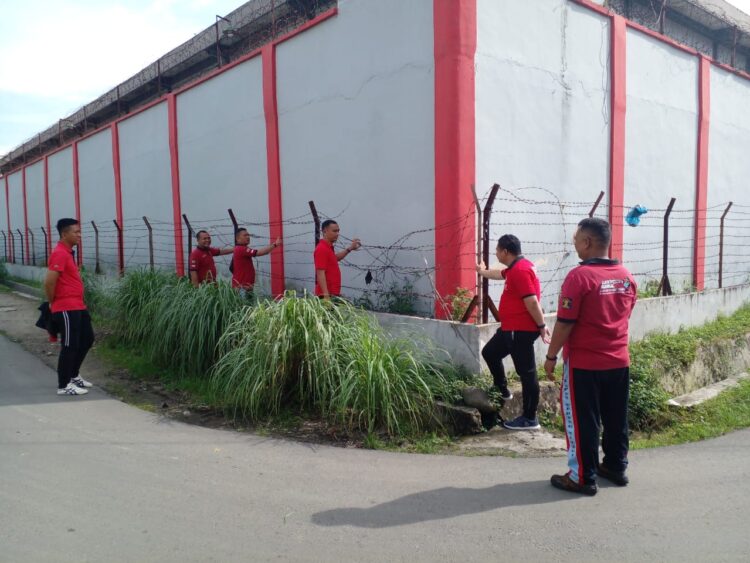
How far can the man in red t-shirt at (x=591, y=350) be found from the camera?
3.54 meters

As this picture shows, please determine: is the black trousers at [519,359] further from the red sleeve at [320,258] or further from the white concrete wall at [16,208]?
the white concrete wall at [16,208]

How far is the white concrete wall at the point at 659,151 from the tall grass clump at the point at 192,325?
18.1ft

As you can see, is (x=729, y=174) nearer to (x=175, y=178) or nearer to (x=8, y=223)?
(x=175, y=178)

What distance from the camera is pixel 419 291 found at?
652 cm

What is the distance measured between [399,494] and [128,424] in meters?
2.65

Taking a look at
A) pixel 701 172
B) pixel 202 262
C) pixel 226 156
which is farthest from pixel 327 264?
pixel 701 172

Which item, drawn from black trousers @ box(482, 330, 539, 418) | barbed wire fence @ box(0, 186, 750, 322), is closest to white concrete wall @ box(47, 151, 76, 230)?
barbed wire fence @ box(0, 186, 750, 322)

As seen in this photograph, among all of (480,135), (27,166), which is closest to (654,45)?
(480,135)

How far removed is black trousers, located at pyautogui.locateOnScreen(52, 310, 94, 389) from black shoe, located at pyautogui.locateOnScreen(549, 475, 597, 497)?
15.9 ft

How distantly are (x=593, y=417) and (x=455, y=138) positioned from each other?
3.38 m

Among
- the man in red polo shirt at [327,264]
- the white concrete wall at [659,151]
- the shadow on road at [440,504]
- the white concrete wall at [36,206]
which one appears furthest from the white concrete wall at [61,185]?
the shadow on road at [440,504]

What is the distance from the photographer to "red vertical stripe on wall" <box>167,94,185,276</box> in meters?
11.2

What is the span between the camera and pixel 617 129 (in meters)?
7.96

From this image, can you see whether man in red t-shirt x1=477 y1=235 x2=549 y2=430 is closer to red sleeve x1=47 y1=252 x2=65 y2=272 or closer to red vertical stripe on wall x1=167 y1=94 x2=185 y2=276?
red sleeve x1=47 y1=252 x2=65 y2=272
